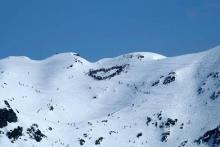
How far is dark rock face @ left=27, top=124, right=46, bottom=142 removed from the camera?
106 meters

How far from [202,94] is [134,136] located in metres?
19.9

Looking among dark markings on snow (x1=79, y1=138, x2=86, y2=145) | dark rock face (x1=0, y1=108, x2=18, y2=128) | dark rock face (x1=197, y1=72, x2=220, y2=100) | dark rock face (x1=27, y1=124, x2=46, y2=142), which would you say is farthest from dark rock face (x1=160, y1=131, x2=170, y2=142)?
dark rock face (x1=0, y1=108, x2=18, y2=128)

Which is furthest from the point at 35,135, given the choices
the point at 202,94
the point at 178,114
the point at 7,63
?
the point at 7,63

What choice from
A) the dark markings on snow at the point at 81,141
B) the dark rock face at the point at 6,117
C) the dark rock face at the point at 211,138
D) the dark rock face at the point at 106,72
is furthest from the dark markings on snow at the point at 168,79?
the dark rock face at the point at 6,117

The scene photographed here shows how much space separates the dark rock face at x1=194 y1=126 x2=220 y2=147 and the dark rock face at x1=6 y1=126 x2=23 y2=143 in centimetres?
3158

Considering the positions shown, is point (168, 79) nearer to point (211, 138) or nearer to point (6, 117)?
point (211, 138)

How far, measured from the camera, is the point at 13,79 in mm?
146875

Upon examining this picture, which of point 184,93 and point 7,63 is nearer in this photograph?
point 184,93

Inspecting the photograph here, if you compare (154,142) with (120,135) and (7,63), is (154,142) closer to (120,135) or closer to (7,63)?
(120,135)

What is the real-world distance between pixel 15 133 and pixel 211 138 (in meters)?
34.8

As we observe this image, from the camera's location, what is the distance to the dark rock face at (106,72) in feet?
496

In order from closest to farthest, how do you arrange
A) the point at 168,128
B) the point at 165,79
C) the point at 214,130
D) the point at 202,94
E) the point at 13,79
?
1. the point at 214,130
2. the point at 168,128
3. the point at 202,94
4. the point at 165,79
5. the point at 13,79

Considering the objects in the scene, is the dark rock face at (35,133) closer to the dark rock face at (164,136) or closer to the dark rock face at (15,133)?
the dark rock face at (15,133)

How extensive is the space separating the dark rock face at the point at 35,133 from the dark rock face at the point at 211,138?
28199 millimetres
